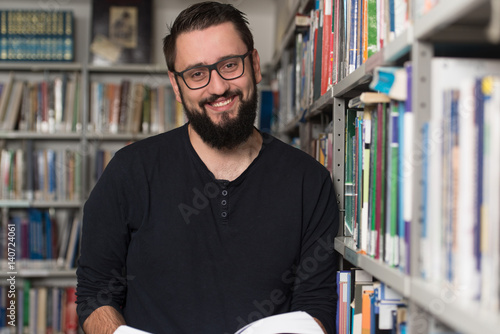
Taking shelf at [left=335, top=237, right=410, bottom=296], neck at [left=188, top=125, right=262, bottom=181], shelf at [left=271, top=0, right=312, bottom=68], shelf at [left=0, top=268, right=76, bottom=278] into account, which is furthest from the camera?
shelf at [left=0, top=268, right=76, bottom=278]

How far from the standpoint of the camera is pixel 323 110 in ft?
5.49

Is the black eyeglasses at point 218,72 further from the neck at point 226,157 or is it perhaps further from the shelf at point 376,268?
the shelf at point 376,268

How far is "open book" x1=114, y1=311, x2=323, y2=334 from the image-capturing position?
1.05 metres

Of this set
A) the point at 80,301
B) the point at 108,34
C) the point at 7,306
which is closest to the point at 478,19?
the point at 80,301

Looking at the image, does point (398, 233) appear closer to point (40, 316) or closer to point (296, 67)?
point (296, 67)

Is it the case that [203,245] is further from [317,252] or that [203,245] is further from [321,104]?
[321,104]

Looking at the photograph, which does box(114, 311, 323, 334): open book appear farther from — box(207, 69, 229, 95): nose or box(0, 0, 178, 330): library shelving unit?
box(0, 0, 178, 330): library shelving unit

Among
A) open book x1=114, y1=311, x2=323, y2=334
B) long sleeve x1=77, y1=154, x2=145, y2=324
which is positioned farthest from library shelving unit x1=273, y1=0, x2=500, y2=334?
long sleeve x1=77, y1=154, x2=145, y2=324

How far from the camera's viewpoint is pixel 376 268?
2.99 ft

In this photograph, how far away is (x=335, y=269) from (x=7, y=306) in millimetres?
2517

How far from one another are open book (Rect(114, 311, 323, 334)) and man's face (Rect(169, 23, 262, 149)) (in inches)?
19.4

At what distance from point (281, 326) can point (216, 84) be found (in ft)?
2.06

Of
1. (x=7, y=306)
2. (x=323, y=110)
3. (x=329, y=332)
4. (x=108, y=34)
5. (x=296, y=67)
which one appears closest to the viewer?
(x=329, y=332)

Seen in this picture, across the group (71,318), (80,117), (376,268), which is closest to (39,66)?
(80,117)
